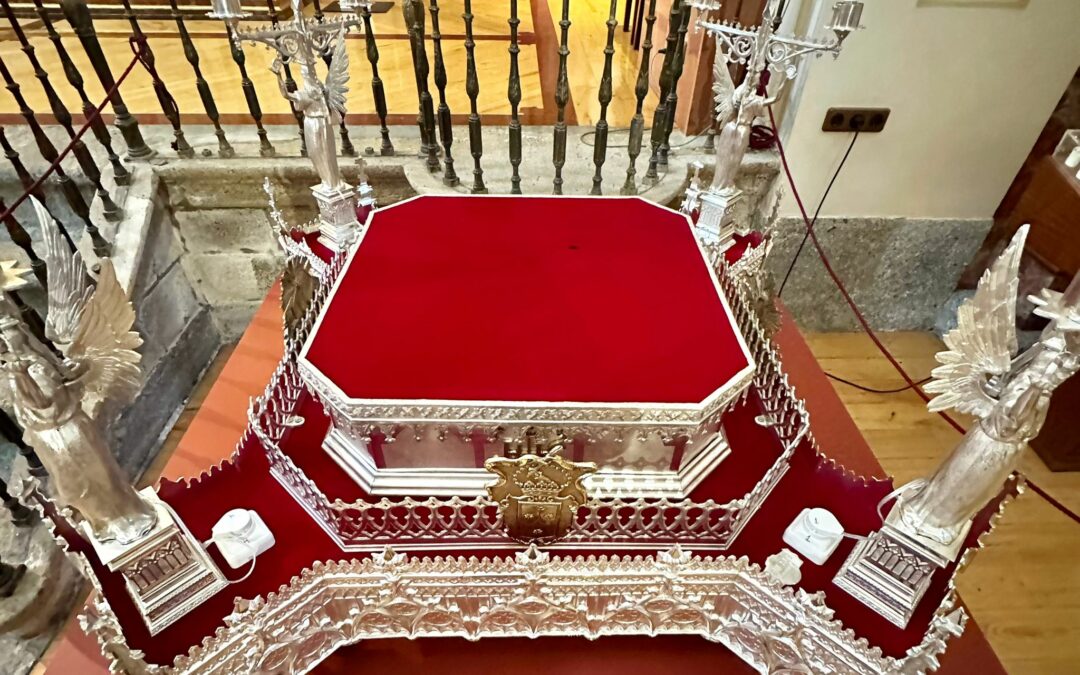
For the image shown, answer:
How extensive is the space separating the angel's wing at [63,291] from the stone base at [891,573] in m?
1.17

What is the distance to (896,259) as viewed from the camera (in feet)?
7.76

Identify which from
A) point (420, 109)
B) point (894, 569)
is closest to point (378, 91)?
point (420, 109)

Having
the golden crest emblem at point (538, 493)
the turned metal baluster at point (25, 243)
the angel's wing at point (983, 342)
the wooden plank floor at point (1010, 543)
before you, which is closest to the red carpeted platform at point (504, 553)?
the golden crest emblem at point (538, 493)

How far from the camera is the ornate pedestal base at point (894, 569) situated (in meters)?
0.90

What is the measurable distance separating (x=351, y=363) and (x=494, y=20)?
292 centimetres

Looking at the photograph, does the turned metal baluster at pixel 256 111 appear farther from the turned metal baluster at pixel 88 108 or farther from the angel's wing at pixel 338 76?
the angel's wing at pixel 338 76

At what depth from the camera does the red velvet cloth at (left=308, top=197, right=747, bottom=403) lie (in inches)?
40.8

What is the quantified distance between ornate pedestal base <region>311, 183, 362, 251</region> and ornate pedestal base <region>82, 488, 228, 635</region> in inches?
28.5

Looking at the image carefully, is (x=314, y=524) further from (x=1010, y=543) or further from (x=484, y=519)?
(x=1010, y=543)

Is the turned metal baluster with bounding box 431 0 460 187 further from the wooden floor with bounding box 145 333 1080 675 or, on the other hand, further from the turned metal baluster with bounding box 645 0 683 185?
the wooden floor with bounding box 145 333 1080 675

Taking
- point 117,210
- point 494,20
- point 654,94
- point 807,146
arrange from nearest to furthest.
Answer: point 117,210, point 807,146, point 654,94, point 494,20

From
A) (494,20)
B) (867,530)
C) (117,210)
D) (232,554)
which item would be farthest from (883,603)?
(494,20)

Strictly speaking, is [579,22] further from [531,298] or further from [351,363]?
[351,363]

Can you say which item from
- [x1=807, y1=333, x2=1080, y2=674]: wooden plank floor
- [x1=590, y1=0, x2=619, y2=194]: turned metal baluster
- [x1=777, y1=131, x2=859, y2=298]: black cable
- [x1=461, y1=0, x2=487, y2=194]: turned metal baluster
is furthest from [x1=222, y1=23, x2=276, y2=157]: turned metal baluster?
[x1=807, y1=333, x2=1080, y2=674]: wooden plank floor
